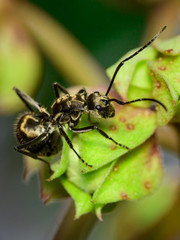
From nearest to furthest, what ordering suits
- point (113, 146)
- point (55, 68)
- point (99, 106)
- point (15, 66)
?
point (113, 146) < point (99, 106) < point (15, 66) < point (55, 68)

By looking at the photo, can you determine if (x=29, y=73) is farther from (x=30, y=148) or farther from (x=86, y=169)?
(x=86, y=169)

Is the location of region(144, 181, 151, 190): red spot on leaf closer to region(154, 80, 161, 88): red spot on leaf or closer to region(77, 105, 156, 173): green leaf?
region(77, 105, 156, 173): green leaf

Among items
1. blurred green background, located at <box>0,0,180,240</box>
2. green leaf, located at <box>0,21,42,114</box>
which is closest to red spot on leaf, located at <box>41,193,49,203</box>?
green leaf, located at <box>0,21,42,114</box>

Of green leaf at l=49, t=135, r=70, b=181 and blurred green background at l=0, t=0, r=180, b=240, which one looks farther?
blurred green background at l=0, t=0, r=180, b=240

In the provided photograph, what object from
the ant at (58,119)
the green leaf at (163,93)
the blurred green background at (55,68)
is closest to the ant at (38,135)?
the ant at (58,119)

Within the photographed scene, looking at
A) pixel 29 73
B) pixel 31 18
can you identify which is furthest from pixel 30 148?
pixel 31 18

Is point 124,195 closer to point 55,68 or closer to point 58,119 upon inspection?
point 58,119

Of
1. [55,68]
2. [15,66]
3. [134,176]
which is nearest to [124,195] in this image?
[134,176]
